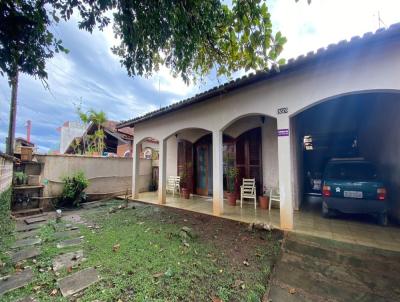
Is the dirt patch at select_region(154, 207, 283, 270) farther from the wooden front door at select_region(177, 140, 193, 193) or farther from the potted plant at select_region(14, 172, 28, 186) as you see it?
the potted plant at select_region(14, 172, 28, 186)

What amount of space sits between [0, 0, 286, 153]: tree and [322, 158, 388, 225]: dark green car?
13.7ft

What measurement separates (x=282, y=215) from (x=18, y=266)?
541 centimetres

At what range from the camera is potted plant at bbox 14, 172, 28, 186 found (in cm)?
647

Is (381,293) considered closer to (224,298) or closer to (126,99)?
(224,298)

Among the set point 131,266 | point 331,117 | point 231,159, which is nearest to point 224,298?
point 131,266

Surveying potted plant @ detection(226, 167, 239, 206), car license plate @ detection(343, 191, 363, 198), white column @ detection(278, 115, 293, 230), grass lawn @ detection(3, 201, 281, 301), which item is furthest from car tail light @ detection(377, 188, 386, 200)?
potted plant @ detection(226, 167, 239, 206)

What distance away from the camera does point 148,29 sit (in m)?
2.96

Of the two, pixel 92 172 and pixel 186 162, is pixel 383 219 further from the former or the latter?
pixel 92 172

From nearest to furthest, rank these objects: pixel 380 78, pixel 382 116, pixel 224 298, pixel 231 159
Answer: pixel 224 298 < pixel 380 78 < pixel 382 116 < pixel 231 159

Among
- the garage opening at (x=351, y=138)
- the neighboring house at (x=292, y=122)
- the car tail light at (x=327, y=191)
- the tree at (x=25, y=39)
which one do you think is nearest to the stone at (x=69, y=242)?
the tree at (x=25, y=39)

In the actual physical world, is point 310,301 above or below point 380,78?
below

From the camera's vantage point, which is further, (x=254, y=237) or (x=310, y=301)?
(x=254, y=237)

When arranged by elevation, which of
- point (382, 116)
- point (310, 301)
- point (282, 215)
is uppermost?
point (382, 116)

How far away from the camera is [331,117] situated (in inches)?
298
